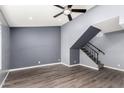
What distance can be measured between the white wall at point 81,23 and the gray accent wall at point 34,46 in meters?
0.54

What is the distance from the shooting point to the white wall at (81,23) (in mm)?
3111

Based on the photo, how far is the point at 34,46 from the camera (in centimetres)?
561

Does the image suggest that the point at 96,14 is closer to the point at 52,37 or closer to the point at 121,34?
the point at 121,34

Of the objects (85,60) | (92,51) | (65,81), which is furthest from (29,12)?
(92,51)

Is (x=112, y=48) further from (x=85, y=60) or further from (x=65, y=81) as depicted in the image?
(x=65, y=81)

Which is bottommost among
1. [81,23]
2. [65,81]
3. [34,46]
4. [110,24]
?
[65,81]

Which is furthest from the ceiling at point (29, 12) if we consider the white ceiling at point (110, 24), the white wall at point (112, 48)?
the white wall at point (112, 48)

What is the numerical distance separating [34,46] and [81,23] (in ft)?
9.81

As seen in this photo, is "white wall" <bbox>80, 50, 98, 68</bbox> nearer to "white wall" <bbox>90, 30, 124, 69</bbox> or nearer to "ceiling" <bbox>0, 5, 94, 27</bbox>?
"white wall" <bbox>90, 30, 124, 69</bbox>

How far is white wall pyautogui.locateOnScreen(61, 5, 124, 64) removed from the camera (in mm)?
3111

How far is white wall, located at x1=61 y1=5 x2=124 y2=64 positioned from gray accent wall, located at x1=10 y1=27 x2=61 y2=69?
0.54m

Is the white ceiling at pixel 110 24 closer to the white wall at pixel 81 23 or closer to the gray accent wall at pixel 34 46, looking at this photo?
the white wall at pixel 81 23

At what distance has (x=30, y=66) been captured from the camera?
18.0ft

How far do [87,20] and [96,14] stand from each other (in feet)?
1.92
